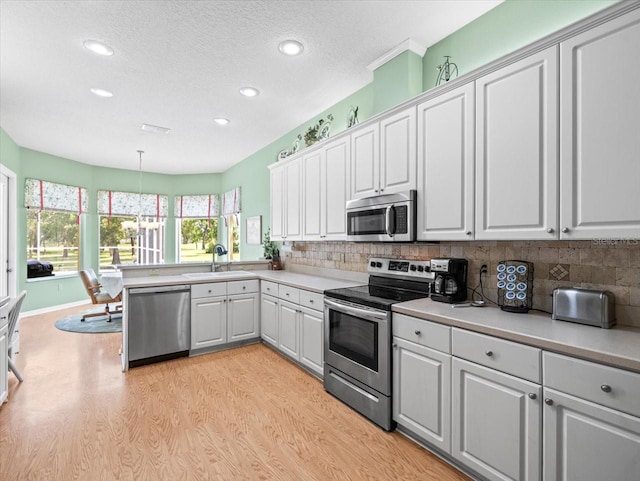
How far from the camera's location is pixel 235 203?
6777 mm

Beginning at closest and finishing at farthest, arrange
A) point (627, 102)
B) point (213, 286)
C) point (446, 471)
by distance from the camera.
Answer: point (627, 102), point (446, 471), point (213, 286)

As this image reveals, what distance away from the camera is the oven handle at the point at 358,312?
2285mm

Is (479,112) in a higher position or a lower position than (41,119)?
lower

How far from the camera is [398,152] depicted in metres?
2.61

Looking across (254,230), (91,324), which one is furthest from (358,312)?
(91,324)

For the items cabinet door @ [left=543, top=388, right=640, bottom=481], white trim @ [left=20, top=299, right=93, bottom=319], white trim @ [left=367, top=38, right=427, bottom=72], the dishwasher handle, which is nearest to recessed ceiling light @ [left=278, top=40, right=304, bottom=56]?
white trim @ [left=367, top=38, right=427, bottom=72]

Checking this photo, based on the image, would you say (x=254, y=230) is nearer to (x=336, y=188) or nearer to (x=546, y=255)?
(x=336, y=188)

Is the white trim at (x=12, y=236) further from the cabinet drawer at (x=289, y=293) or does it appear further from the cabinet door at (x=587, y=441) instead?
the cabinet door at (x=587, y=441)

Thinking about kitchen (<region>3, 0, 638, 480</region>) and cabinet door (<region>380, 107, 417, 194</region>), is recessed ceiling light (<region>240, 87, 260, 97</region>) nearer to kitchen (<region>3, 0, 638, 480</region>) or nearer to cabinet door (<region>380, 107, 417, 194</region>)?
kitchen (<region>3, 0, 638, 480</region>)

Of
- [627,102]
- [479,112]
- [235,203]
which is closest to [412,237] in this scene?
[479,112]

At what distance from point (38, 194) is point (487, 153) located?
23.6ft

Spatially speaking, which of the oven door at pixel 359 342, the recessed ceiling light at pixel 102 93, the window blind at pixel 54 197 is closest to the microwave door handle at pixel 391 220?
the oven door at pixel 359 342

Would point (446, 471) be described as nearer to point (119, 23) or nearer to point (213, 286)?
point (213, 286)

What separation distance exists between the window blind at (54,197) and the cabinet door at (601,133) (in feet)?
24.4
